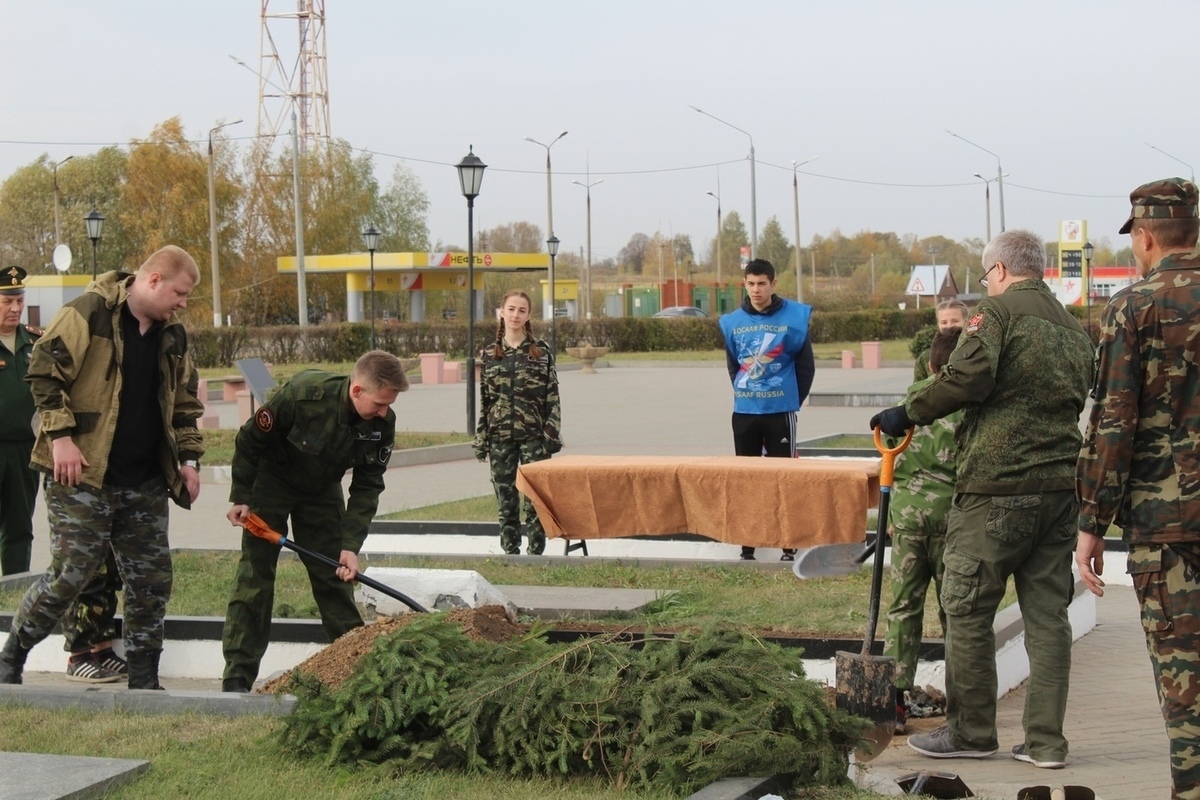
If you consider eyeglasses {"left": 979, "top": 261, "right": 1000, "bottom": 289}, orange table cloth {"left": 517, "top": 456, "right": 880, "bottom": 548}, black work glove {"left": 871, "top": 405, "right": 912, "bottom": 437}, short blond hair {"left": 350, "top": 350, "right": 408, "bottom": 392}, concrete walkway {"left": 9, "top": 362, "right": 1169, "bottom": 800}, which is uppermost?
eyeglasses {"left": 979, "top": 261, "right": 1000, "bottom": 289}

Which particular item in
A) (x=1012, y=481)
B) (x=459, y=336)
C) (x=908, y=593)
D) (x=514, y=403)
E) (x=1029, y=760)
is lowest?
(x=1029, y=760)

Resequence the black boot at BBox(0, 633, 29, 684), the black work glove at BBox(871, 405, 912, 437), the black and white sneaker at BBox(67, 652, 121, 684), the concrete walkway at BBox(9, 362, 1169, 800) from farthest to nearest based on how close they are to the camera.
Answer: the black and white sneaker at BBox(67, 652, 121, 684) → the black boot at BBox(0, 633, 29, 684) → the black work glove at BBox(871, 405, 912, 437) → the concrete walkway at BBox(9, 362, 1169, 800)

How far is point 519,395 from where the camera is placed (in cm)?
880

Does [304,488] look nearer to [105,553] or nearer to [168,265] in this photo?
[105,553]

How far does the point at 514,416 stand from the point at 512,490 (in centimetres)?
54

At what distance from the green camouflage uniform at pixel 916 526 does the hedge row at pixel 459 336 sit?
31180mm

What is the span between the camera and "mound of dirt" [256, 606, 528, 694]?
5574 millimetres

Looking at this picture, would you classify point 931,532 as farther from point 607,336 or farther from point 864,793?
point 607,336

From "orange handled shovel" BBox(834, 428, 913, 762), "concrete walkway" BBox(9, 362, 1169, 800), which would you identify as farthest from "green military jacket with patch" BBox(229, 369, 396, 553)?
"orange handled shovel" BBox(834, 428, 913, 762)

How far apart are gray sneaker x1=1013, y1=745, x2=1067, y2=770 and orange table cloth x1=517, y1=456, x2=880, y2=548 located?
9.42 ft

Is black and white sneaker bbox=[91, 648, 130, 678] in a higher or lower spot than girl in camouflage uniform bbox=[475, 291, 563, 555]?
lower

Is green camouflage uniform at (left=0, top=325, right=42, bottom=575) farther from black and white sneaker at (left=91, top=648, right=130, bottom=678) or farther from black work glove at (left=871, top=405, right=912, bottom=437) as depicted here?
black work glove at (left=871, top=405, right=912, bottom=437)

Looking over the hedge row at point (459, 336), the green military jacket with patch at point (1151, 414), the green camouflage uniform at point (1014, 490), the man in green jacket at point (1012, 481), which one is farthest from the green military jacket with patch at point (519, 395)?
the hedge row at point (459, 336)

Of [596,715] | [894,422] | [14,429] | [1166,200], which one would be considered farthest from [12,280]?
[1166,200]
